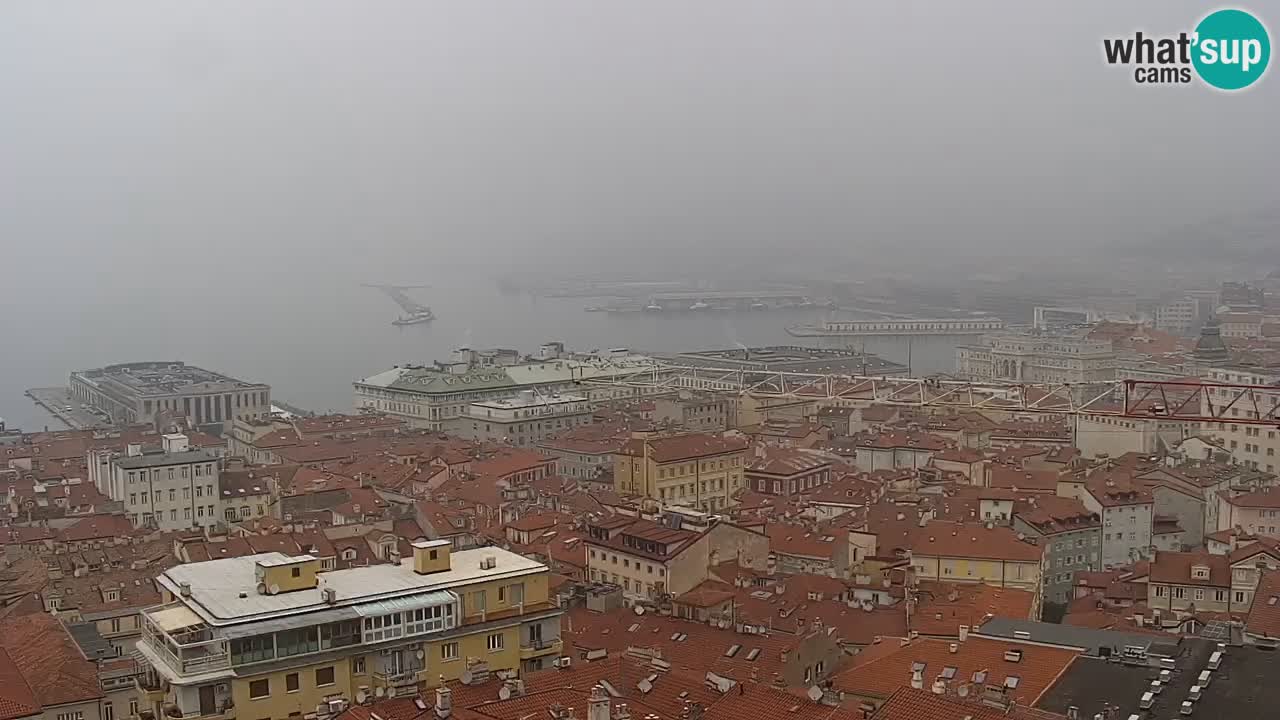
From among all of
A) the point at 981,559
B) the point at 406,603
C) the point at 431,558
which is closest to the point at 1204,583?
the point at 981,559

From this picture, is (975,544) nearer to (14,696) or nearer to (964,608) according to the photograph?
(964,608)

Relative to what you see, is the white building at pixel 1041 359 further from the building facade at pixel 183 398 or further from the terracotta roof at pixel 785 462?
the building facade at pixel 183 398

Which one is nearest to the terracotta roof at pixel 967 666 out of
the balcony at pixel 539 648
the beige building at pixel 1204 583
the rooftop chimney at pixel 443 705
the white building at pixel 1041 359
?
the balcony at pixel 539 648

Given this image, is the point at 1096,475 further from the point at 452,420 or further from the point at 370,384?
the point at 370,384

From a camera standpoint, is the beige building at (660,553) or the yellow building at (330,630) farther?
the beige building at (660,553)

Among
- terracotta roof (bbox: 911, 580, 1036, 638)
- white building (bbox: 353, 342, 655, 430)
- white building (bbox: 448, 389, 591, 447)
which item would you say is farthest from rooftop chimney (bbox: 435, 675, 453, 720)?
white building (bbox: 353, 342, 655, 430)

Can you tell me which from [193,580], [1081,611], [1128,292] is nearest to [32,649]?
[193,580]
